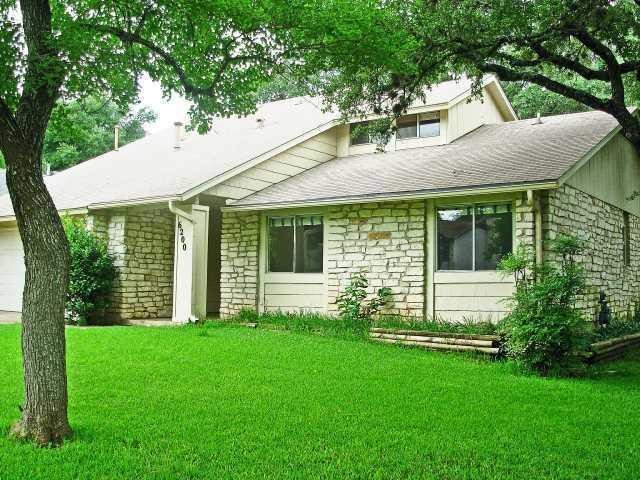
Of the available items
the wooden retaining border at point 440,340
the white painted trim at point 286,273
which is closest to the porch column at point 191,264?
the white painted trim at point 286,273

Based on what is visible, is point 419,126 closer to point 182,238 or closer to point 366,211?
point 366,211

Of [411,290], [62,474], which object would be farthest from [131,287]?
[62,474]

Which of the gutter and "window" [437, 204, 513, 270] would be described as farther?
the gutter

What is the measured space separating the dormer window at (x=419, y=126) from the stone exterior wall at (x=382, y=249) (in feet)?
11.9

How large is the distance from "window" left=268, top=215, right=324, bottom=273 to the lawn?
13.1 feet

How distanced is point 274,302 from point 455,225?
13.8 ft

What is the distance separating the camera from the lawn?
4.03m

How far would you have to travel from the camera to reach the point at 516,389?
22.0 feet

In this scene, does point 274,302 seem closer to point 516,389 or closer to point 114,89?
point 516,389

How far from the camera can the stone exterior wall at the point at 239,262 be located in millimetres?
13312

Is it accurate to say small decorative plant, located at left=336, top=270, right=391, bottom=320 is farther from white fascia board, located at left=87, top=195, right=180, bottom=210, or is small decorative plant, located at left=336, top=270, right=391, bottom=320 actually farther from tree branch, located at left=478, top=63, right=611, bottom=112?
tree branch, located at left=478, top=63, right=611, bottom=112

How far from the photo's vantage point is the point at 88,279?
13414 millimetres

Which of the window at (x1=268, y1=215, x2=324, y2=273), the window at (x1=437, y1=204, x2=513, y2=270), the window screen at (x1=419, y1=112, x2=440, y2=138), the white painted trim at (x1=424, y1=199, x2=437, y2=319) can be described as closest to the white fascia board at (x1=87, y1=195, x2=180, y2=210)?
the window at (x1=268, y1=215, x2=324, y2=273)

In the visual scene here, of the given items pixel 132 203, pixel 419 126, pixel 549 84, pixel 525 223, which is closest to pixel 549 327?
pixel 525 223
